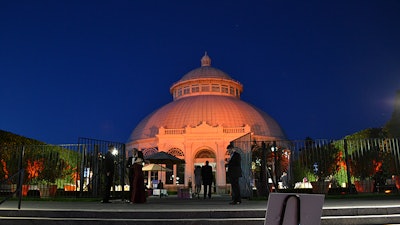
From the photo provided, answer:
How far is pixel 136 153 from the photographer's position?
13.1 metres

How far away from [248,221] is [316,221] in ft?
15.9

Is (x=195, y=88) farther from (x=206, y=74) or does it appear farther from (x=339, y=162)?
(x=339, y=162)

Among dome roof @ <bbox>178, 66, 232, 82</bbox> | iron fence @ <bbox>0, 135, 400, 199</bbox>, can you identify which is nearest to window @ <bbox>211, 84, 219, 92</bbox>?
dome roof @ <bbox>178, 66, 232, 82</bbox>

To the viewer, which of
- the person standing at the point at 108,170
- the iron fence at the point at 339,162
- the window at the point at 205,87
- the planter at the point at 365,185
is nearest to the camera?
the person standing at the point at 108,170

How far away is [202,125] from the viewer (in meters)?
46.4

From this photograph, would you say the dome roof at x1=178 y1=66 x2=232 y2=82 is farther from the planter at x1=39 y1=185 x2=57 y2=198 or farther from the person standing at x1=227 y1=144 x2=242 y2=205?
the person standing at x1=227 y1=144 x2=242 y2=205

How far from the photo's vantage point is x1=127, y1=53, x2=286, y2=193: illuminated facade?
45.8 m

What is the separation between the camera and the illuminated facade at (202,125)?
45.8m

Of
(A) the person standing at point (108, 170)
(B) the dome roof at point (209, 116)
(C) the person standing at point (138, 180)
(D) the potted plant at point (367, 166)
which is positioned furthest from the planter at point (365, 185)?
(B) the dome roof at point (209, 116)

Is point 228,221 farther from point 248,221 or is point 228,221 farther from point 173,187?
point 173,187

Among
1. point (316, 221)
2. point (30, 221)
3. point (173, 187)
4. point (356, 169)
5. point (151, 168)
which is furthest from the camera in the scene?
point (173, 187)

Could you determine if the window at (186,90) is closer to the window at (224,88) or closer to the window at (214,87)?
the window at (214,87)

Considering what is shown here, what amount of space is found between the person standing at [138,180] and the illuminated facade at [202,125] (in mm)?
27361

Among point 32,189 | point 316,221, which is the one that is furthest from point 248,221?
point 32,189
